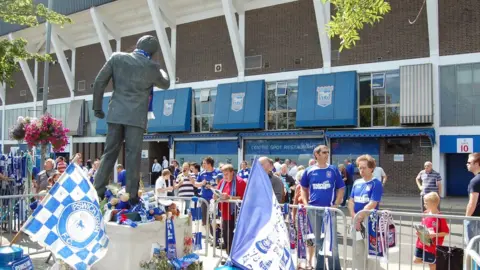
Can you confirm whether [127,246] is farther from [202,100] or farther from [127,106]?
[202,100]

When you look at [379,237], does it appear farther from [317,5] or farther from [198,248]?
[317,5]

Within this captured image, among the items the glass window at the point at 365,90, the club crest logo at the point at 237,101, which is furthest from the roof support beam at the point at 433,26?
the club crest logo at the point at 237,101

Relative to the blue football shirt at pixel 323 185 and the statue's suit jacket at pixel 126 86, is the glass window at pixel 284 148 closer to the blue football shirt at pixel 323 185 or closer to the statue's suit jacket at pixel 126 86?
the blue football shirt at pixel 323 185

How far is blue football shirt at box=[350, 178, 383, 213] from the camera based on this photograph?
6.05 m

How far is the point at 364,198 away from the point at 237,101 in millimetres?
20614

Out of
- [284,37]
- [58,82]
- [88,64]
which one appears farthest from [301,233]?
[58,82]

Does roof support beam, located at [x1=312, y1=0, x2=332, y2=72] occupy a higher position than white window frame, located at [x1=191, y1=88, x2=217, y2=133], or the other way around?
roof support beam, located at [x1=312, y1=0, x2=332, y2=72]

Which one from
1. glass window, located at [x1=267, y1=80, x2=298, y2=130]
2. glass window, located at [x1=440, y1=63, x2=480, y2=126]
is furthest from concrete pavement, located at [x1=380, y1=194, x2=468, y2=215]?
glass window, located at [x1=267, y1=80, x2=298, y2=130]

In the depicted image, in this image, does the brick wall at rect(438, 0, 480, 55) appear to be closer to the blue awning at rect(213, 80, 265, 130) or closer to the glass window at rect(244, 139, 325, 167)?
the glass window at rect(244, 139, 325, 167)

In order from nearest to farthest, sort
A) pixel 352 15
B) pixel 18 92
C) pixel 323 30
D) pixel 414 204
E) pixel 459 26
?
pixel 352 15 < pixel 414 204 < pixel 459 26 < pixel 323 30 < pixel 18 92

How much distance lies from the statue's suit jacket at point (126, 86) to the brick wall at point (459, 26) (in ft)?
60.0

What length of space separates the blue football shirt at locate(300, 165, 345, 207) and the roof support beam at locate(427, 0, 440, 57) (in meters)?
16.6

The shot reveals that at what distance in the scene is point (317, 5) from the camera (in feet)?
75.4

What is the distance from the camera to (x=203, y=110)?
95.1 ft
